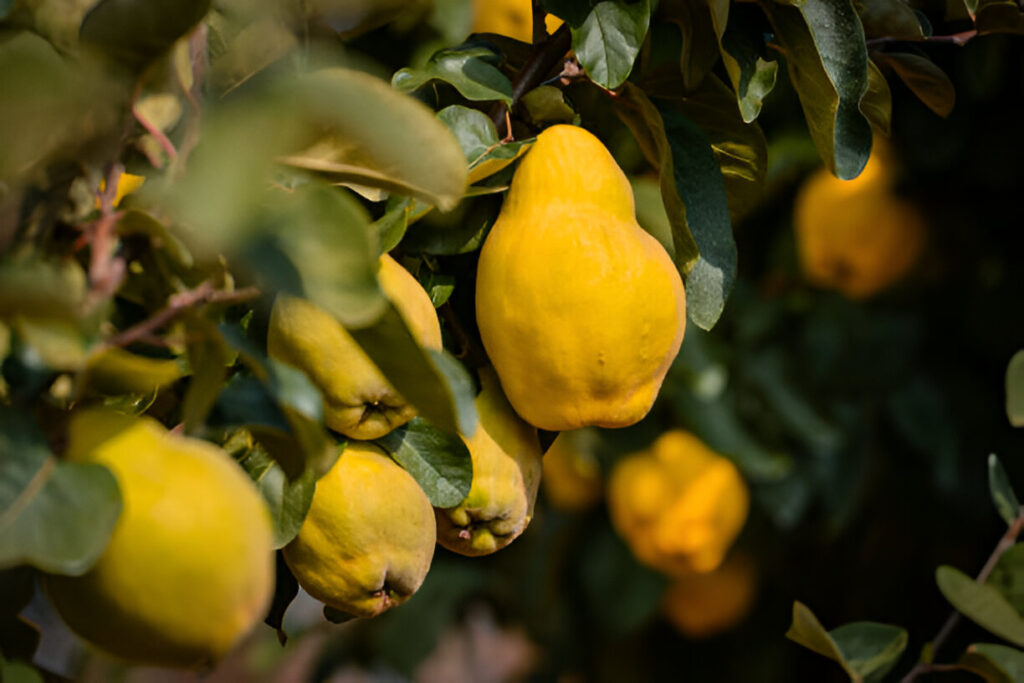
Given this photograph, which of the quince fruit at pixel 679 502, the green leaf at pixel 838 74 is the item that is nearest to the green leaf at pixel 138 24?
the green leaf at pixel 838 74

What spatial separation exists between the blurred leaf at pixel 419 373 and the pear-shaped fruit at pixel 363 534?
91 millimetres

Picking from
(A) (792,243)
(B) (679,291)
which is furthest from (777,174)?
(B) (679,291)

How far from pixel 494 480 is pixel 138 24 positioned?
264 mm

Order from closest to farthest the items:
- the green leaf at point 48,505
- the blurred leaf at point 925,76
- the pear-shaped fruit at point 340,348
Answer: the green leaf at point 48,505
the pear-shaped fruit at point 340,348
the blurred leaf at point 925,76

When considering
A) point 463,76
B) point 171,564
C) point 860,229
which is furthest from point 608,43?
point 860,229

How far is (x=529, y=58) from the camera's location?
1.85 feet

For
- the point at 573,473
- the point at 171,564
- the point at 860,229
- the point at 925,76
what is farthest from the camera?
the point at 573,473

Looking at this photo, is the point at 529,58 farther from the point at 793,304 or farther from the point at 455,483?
the point at 793,304

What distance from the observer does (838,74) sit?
516 millimetres

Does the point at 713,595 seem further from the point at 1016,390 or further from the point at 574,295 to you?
the point at 574,295

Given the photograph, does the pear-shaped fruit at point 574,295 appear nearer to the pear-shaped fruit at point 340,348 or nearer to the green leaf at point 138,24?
the pear-shaped fruit at point 340,348

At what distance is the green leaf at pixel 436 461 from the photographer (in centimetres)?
50

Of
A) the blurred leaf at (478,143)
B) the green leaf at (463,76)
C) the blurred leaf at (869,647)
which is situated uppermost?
the green leaf at (463,76)

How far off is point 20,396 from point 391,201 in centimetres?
18
